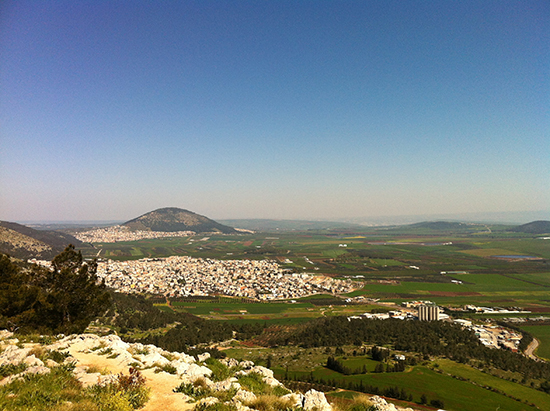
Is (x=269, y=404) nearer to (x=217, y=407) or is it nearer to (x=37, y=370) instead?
(x=217, y=407)

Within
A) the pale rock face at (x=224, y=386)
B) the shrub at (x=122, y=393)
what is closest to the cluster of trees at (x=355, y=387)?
the pale rock face at (x=224, y=386)

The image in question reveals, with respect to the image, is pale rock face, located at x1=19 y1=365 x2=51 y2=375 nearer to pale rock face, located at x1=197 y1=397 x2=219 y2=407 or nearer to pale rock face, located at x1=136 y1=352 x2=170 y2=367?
pale rock face, located at x1=136 y1=352 x2=170 y2=367

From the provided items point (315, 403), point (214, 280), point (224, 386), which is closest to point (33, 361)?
point (224, 386)

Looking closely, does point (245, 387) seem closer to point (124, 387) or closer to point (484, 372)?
point (124, 387)

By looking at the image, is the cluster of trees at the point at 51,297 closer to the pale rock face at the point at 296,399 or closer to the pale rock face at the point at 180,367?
the pale rock face at the point at 180,367

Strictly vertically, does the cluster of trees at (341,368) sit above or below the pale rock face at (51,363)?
below
